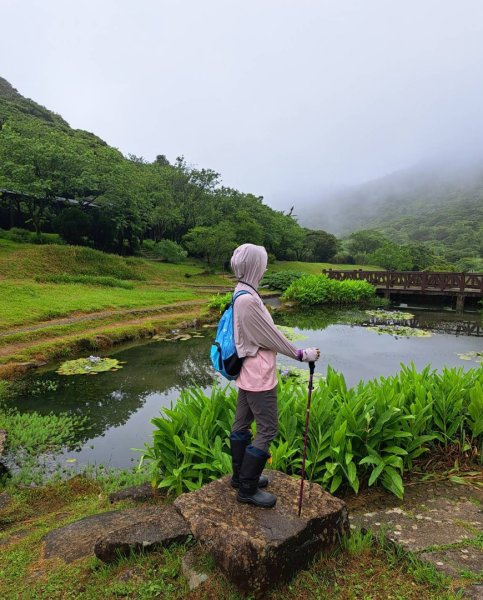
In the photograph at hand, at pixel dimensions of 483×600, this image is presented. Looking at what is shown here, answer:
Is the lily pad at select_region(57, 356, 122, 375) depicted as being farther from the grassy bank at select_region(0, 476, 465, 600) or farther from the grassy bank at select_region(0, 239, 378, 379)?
the grassy bank at select_region(0, 476, 465, 600)

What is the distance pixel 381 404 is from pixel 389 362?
7.47 meters

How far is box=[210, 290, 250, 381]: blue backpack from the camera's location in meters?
2.67

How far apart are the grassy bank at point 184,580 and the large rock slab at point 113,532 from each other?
8cm

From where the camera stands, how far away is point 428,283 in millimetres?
24531

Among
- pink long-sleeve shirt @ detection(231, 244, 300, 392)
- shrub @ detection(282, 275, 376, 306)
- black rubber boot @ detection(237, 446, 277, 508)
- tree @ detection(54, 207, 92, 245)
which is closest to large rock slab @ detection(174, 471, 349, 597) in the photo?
black rubber boot @ detection(237, 446, 277, 508)

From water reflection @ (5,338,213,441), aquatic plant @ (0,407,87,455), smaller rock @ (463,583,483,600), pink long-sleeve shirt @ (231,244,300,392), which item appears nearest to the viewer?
smaller rock @ (463,583,483,600)

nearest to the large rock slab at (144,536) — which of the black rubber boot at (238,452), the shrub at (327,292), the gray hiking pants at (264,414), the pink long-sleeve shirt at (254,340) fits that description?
the black rubber boot at (238,452)

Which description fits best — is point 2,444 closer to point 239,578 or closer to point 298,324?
point 239,578

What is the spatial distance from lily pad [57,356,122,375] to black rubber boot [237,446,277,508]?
7.51 meters

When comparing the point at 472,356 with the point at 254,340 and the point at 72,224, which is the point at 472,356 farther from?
the point at 72,224

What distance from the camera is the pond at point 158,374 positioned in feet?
20.7

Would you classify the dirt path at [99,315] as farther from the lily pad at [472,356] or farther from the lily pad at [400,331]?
the lily pad at [472,356]

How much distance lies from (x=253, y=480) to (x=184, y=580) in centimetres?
69

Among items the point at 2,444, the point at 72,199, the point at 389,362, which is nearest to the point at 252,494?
the point at 2,444
